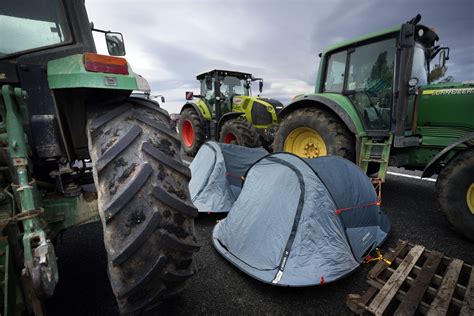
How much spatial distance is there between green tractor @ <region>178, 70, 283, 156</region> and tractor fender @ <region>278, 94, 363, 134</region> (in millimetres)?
1630

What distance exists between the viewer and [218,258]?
2543mm

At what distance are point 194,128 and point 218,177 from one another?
4391 millimetres

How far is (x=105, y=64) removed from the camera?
127 centimetres

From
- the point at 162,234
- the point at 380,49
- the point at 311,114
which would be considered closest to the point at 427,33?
the point at 380,49

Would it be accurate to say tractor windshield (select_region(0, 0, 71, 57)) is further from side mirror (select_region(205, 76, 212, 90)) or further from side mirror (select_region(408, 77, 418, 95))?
side mirror (select_region(205, 76, 212, 90))

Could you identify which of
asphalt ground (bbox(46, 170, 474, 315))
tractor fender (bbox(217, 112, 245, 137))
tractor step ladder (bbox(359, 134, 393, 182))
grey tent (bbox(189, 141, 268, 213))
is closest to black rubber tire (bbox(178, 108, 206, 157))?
tractor fender (bbox(217, 112, 245, 137))

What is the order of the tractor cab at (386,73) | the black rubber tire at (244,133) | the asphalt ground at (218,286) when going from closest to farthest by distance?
the asphalt ground at (218,286) < the tractor cab at (386,73) < the black rubber tire at (244,133)

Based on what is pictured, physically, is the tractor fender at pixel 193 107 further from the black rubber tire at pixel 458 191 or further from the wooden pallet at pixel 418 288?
the wooden pallet at pixel 418 288

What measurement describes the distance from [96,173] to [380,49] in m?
4.13

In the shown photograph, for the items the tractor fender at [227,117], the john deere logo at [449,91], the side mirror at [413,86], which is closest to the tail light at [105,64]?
the side mirror at [413,86]

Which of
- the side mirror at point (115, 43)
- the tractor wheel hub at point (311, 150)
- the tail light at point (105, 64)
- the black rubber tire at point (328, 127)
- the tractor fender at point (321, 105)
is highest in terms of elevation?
the side mirror at point (115, 43)

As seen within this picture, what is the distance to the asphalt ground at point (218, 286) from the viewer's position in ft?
6.16

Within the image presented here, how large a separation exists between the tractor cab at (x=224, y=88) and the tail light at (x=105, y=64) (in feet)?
18.7

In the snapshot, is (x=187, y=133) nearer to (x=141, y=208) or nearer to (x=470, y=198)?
(x=470, y=198)
